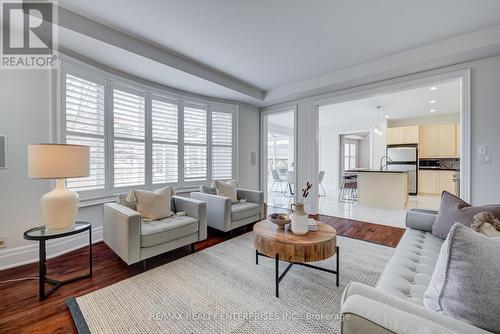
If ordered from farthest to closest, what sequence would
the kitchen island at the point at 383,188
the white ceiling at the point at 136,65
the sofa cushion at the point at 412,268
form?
1. the kitchen island at the point at 383,188
2. the white ceiling at the point at 136,65
3. the sofa cushion at the point at 412,268

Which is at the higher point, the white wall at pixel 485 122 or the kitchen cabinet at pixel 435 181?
the white wall at pixel 485 122

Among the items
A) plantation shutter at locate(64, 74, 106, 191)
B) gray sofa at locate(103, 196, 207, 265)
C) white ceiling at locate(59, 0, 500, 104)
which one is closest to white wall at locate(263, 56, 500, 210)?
white ceiling at locate(59, 0, 500, 104)

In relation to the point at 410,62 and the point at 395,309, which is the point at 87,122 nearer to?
the point at 395,309

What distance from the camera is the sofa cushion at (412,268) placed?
120 cm

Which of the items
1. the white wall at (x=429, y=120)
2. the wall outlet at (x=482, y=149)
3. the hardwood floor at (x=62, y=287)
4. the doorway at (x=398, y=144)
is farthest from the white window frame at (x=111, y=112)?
the white wall at (x=429, y=120)

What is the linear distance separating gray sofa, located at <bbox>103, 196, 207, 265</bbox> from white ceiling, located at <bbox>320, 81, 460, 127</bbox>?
4.04m

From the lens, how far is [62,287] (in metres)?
1.98

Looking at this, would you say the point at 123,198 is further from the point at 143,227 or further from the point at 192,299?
the point at 192,299

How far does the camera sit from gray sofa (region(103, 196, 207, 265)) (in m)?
2.14

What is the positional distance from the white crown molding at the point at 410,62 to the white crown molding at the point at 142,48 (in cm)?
140

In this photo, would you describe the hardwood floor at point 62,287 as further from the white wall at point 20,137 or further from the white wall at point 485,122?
the white wall at point 485,122

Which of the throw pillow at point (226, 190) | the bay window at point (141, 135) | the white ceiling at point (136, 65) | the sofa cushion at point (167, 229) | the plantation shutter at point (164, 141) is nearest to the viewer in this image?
the sofa cushion at point (167, 229)

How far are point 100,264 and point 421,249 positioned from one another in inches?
123

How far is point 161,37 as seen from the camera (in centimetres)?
272
